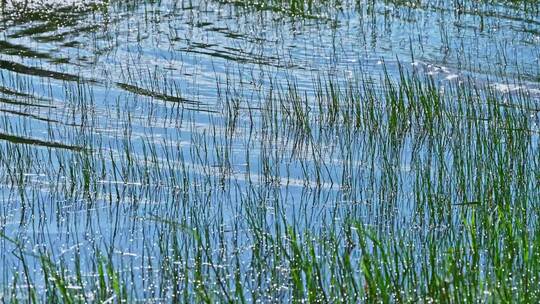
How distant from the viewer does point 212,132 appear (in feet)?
28.3

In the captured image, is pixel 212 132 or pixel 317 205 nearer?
pixel 317 205

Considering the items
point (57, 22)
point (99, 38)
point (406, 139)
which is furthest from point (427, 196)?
point (57, 22)

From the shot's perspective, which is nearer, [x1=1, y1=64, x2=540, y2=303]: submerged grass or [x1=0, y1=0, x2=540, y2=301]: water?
[x1=1, y1=64, x2=540, y2=303]: submerged grass

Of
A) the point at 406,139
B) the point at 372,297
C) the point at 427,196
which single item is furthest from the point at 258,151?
A: the point at 372,297

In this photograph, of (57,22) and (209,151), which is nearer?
(209,151)

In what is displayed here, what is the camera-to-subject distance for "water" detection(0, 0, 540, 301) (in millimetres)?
6090

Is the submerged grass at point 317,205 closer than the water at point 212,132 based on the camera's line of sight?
Yes

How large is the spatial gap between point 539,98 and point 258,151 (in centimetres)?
380

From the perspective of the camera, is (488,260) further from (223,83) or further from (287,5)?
(287,5)

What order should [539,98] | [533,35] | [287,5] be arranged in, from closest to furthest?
[539,98] → [533,35] → [287,5]

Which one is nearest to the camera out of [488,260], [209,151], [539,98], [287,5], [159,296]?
[159,296]

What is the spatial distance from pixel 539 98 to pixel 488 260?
5.49m

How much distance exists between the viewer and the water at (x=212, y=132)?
240 inches

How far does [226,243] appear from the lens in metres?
5.85
